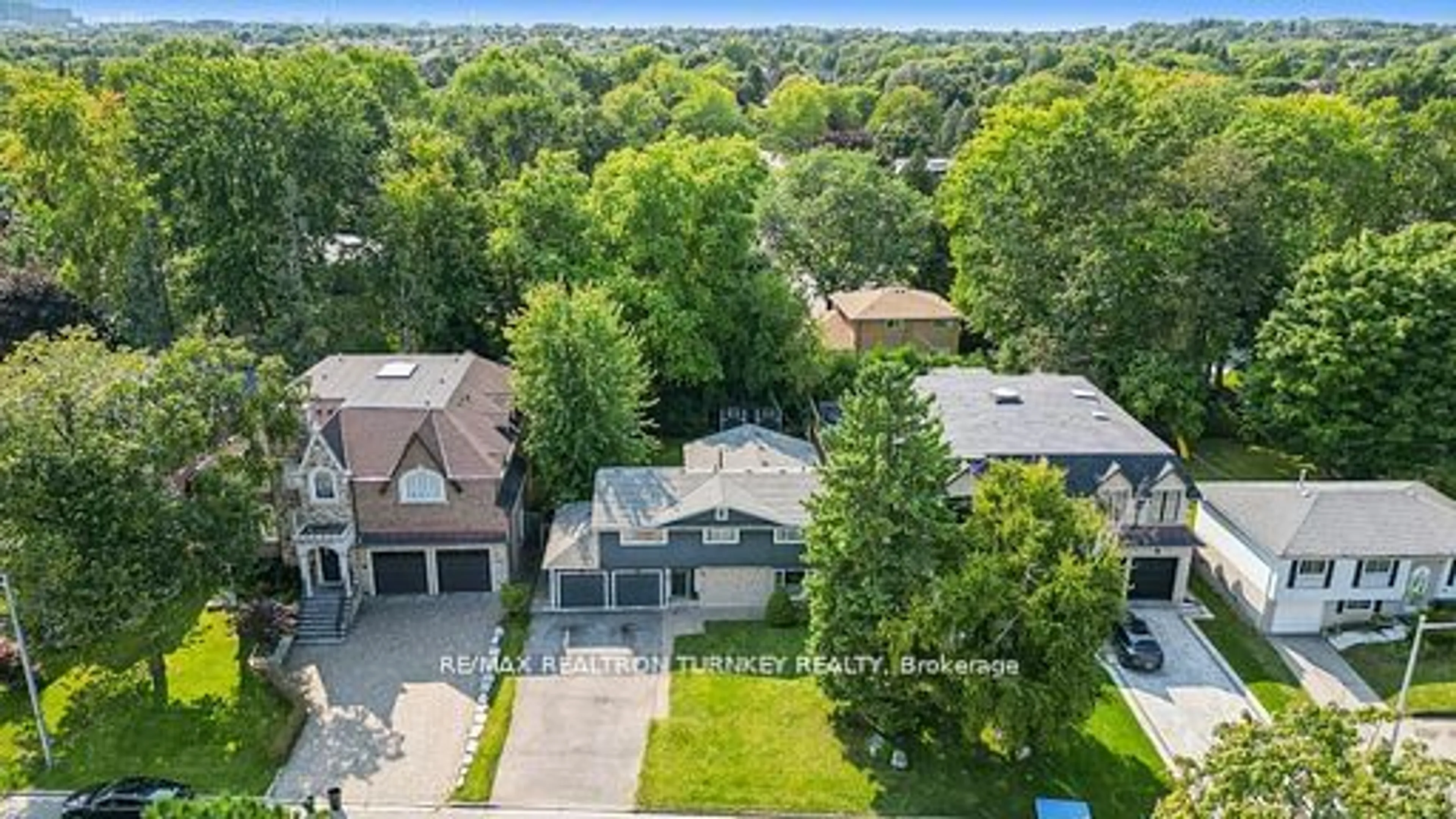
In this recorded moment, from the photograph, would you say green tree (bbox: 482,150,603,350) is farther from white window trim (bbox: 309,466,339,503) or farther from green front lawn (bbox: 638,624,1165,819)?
green front lawn (bbox: 638,624,1165,819)

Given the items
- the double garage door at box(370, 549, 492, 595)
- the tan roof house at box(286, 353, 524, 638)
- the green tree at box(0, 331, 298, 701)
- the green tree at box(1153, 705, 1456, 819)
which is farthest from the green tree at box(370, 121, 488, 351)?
the green tree at box(1153, 705, 1456, 819)

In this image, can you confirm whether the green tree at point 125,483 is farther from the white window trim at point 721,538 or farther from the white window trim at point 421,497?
the white window trim at point 721,538

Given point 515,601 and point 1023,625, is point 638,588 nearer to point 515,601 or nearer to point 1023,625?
point 515,601

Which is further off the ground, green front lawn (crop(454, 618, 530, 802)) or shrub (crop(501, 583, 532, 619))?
shrub (crop(501, 583, 532, 619))

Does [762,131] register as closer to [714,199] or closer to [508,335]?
[714,199]

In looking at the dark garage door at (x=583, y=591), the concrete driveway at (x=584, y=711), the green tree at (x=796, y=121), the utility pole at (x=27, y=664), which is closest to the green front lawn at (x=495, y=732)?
the concrete driveway at (x=584, y=711)

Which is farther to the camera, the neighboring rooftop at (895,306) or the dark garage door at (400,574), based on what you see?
the neighboring rooftop at (895,306)
